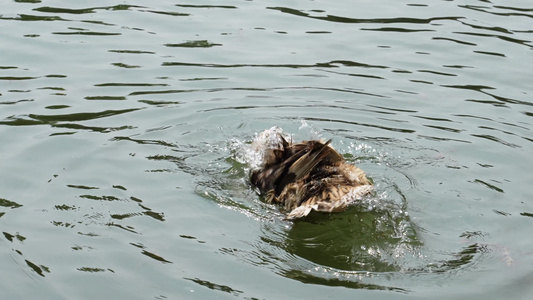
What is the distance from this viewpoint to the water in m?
6.37

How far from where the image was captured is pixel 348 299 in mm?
5988


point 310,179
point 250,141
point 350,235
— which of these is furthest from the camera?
point 250,141

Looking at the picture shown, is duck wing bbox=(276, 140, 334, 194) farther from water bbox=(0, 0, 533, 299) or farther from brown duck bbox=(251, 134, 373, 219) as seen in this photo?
water bbox=(0, 0, 533, 299)

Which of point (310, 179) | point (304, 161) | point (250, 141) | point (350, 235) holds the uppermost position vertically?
point (304, 161)

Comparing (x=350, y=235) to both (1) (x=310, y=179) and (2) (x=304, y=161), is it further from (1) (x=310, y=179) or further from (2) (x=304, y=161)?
(2) (x=304, y=161)

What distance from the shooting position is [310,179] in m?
7.18

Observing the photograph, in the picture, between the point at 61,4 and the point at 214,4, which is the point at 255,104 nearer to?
the point at 214,4

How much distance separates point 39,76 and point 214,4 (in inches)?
134

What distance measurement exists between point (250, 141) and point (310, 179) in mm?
1602

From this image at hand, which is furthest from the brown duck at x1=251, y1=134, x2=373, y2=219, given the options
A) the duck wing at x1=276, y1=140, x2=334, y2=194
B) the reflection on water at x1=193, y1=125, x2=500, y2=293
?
the reflection on water at x1=193, y1=125, x2=500, y2=293

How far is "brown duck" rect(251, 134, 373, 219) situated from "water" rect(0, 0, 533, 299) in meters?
0.20

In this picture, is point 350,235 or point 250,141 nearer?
point 350,235

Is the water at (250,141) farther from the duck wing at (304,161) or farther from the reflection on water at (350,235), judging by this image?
the duck wing at (304,161)

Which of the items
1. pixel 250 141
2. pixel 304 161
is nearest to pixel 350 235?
pixel 304 161
